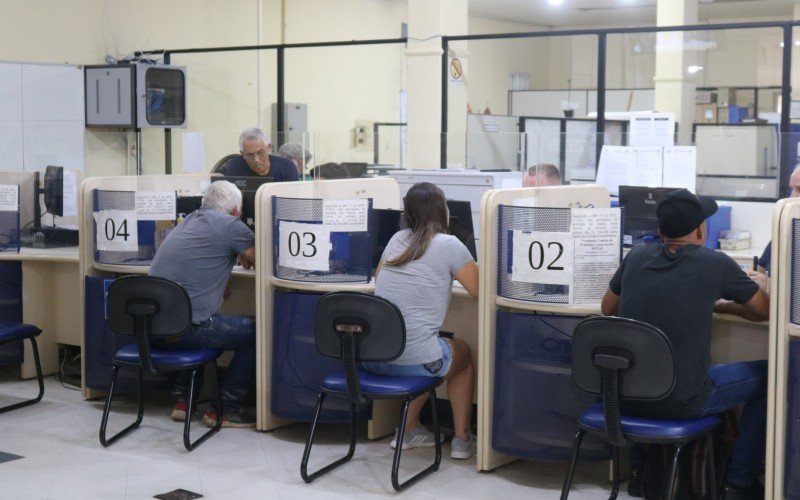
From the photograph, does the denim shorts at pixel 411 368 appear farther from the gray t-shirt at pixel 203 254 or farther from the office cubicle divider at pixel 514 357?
the gray t-shirt at pixel 203 254

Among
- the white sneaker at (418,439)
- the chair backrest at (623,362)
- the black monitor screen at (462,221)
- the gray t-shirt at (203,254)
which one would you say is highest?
the black monitor screen at (462,221)

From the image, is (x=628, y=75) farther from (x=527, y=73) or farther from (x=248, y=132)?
(x=248, y=132)

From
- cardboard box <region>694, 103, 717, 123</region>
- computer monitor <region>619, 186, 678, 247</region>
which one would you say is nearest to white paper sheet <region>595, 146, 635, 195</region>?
computer monitor <region>619, 186, 678, 247</region>

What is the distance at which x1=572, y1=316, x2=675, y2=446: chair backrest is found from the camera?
291 centimetres

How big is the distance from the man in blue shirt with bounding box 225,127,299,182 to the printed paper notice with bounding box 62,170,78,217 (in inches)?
32.0

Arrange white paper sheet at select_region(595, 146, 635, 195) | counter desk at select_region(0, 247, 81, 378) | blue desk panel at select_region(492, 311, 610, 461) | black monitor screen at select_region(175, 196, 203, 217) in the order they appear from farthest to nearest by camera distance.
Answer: white paper sheet at select_region(595, 146, 635, 195), counter desk at select_region(0, 247, 81, 378), black monitor screen at select_region(175, 196, 203, 217), blue desk panel at select_region(492, 311, 610, 461)

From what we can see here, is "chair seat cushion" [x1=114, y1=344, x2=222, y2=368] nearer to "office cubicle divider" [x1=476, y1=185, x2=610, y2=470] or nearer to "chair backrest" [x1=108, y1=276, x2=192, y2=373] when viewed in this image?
"chair backrest" [x1=108, y1=276, x2=192, y2=373]

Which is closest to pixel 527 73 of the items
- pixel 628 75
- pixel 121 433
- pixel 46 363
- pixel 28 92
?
pixel 628 75

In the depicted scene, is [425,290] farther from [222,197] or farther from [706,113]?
[706,113]

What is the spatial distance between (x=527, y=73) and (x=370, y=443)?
9.75 meters

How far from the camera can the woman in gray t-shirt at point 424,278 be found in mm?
3586

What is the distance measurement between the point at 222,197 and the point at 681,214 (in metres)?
1.97

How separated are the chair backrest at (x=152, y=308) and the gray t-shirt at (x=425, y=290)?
0.81m

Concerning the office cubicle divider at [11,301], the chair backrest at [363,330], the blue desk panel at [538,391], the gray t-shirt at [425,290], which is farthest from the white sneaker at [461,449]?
the office cubicle divider at [11,301]
